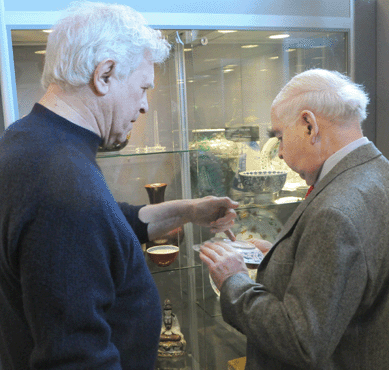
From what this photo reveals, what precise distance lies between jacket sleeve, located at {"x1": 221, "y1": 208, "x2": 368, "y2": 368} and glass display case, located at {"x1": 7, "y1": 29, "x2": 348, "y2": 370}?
77cm

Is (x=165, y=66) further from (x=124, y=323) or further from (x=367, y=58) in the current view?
(x=124, y=323)

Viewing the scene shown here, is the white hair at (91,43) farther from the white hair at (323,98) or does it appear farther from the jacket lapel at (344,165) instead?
the jacket lapel at (344,165)

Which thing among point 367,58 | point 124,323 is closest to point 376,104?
point 367,58

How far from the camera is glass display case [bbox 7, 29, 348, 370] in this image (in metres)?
1.70

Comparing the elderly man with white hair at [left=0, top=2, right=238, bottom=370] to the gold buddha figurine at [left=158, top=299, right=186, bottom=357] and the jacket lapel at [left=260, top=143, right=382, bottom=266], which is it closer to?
the jacket lapel at [left=260, top=143, right=382, bottom=266]

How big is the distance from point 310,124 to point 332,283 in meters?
0.43

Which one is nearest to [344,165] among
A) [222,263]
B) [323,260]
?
[323,260]

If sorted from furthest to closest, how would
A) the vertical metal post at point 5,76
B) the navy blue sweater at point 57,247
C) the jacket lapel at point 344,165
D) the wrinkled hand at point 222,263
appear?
the vertical metal post at point 5,76 → the wrinkled hand at point 222,263 → the jacket lapel at point 344,165 → the navy blue sweater at point 57,247

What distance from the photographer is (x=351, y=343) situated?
1.03 meters

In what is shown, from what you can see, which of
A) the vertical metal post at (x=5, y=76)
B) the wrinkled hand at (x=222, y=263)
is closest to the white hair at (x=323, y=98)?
the wrinkled hand at (x=222, y=263)

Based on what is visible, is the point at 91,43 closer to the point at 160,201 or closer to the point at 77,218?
the point at 77,218

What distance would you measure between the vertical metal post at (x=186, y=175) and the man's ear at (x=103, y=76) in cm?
84

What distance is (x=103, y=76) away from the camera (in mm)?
857

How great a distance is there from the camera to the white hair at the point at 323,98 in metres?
1.07
